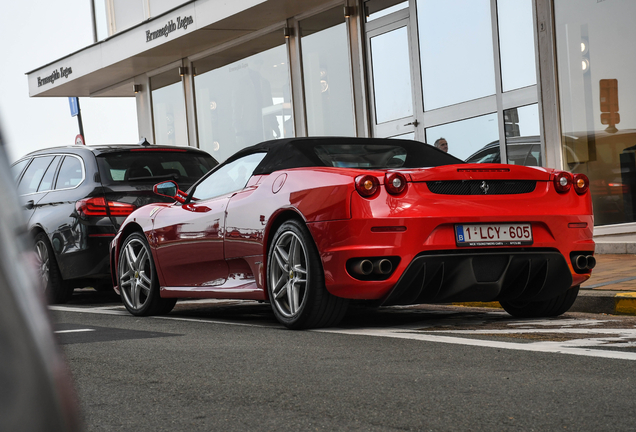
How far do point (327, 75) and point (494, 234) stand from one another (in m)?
11.3

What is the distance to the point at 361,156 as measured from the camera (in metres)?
5.85

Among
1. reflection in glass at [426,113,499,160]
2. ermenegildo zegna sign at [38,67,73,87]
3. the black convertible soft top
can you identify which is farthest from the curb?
ermenegildo zegna sign at [38,67,73,87]

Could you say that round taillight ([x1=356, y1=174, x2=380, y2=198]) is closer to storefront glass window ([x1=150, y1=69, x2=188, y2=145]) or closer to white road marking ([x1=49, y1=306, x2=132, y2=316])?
white road marking ([x1=49, y1=306, x2=132, y2=316])

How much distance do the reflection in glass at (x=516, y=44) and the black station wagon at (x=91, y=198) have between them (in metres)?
5.20

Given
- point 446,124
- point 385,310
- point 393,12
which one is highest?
point 393,12

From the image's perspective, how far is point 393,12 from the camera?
14.5 m

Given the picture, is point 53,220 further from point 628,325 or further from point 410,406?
point 410,406

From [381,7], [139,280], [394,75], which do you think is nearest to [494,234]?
[139,280]

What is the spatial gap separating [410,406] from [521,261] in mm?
2439

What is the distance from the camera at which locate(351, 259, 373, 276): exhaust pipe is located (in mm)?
4980

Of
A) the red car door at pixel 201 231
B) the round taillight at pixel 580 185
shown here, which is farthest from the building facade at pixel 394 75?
the red car door at pixel 201 231

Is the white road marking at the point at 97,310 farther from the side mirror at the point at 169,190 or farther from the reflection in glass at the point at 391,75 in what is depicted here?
the reflection in glass at the point at 391,75

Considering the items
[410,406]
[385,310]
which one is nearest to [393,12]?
[385,310]

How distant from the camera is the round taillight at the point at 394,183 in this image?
5.07m
